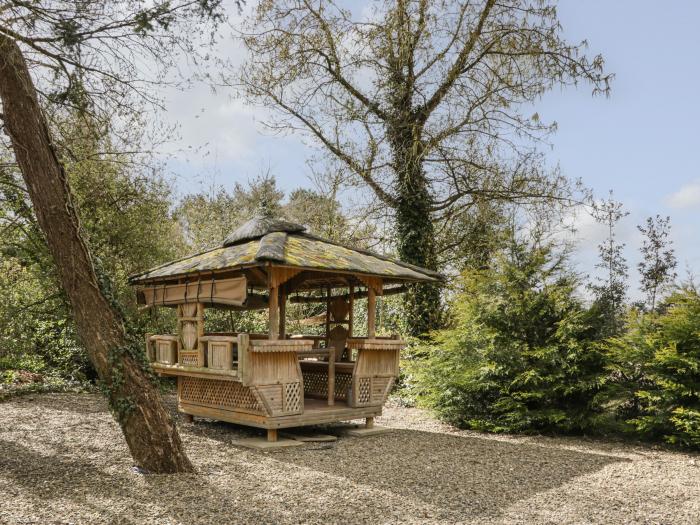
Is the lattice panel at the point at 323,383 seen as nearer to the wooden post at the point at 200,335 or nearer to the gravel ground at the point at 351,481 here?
the gravel ground at the point at 351,481

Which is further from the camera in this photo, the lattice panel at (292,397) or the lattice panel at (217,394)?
the lattice panel at (217,394)

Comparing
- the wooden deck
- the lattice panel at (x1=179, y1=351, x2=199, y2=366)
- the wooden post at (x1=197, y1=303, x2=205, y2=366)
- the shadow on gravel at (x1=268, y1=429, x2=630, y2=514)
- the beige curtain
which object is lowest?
the shadow on gravel at (x1=268, y1=429, x2=630, y2=514)

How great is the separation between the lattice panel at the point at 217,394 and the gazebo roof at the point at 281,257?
5.40ft

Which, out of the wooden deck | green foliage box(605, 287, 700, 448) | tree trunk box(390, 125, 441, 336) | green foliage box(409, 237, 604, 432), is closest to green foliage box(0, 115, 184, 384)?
the wooden deck

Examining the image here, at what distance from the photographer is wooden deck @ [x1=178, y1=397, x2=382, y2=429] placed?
342 inches

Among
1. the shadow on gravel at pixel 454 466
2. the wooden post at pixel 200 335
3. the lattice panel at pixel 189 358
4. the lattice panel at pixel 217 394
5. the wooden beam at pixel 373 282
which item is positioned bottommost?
the shadow on gravel at pixel 454 466

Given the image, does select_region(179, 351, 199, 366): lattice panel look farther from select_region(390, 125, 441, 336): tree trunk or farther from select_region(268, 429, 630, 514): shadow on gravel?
select_region(390, 125, 441, 336): tree trunk

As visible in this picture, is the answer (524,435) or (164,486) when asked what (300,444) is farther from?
(524,435)

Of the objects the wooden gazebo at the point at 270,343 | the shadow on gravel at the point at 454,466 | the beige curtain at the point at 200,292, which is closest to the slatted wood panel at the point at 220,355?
the wooden gazebo at the point at 270,343

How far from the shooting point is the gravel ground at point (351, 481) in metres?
5.44

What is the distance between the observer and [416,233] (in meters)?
14.8

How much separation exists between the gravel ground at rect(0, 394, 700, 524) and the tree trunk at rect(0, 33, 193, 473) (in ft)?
1.30

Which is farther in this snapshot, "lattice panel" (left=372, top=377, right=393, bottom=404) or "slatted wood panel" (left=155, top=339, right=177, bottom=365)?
"slatted wood panel" (left=155, top=339, right=177, bottom=365)

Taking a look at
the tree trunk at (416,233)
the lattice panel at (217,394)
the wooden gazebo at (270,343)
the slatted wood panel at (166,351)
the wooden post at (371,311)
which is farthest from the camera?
the tree trunk at (416,233)
